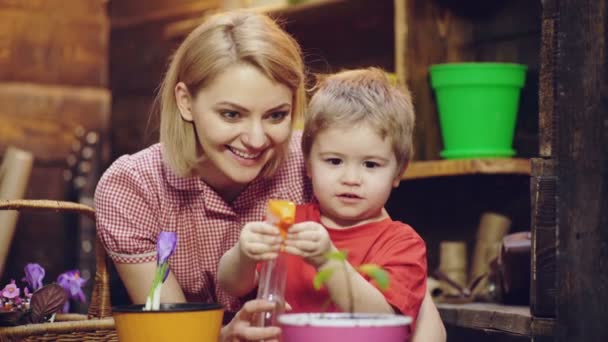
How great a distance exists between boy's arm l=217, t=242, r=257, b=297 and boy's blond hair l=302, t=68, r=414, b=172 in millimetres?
293

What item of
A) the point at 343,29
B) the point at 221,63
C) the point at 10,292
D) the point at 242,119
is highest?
the point at 343,29

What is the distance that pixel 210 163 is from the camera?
2.21 meters

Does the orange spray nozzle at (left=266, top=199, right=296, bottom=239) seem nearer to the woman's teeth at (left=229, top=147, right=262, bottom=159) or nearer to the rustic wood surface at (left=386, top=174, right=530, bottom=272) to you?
the woman's teeth at (left=229, top=147, right=262, bottom=159)

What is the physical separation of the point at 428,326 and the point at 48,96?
3.08m

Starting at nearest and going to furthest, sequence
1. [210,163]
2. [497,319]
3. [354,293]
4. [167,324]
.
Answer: [167,324] < [354,293] < [210,163] < [497,319]

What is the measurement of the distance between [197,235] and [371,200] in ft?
1.78

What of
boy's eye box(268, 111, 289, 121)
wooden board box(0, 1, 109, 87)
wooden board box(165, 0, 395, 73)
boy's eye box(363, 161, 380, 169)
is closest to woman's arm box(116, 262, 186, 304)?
boy's eye box(268, 111, 289, 121)

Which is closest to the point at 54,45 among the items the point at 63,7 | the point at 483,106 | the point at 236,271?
the point at 63,7

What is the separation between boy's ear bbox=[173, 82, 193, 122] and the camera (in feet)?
7.07

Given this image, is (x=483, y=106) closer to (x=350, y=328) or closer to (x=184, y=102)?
(x=184, y=102)

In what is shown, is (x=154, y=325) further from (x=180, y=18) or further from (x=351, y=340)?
(x=180, y=18)

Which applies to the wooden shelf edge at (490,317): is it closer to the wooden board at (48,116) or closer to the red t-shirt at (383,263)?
the red t-shirt at (383,263)

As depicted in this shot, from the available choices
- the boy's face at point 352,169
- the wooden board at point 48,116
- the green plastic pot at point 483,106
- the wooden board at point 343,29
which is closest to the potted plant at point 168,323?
the boy's face at point 352,169

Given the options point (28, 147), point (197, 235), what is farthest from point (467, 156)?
point (28, 147)
